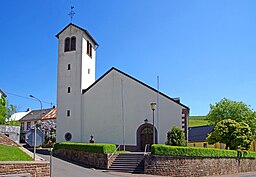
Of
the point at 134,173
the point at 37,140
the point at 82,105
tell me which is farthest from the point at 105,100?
the point at 37,140

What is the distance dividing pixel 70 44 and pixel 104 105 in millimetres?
8955

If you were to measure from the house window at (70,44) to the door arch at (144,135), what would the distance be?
12.8m

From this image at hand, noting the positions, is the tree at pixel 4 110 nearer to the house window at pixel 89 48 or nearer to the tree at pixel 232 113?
the house window at pixel 89 48

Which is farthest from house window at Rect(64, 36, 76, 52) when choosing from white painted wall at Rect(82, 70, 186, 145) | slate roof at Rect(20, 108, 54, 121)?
slate roof at Rect(20, 108, 54, 121)

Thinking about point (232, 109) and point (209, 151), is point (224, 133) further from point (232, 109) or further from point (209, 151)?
point (232, 109)

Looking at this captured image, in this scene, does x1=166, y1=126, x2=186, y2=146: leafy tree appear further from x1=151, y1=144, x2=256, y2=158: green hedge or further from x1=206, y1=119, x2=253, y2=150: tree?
x1=206, y1=119, x2=253, y2=150: tree

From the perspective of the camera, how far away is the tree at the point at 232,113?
5294 centimetres

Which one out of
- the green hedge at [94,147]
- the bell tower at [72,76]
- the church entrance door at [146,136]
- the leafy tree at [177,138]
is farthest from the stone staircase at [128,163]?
the bell tower at [72,76]

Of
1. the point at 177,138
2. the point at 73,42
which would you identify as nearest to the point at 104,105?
the point at 73,42

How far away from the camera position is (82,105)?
3575 centimetres

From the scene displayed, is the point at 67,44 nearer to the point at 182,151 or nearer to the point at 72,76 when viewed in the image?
the point at 72,76

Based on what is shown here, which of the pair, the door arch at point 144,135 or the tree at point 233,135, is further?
the tree at point 233,135

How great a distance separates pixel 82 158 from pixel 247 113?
118ft

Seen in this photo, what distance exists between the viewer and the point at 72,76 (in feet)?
120
